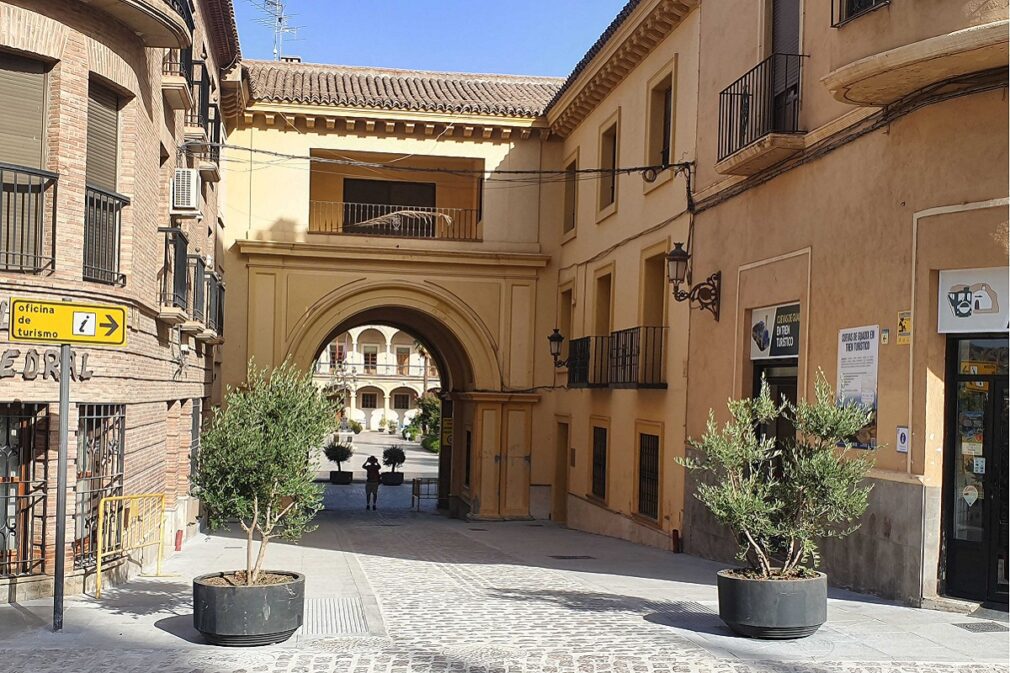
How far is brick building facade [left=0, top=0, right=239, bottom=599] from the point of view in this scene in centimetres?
1011

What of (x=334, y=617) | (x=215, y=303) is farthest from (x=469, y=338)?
(x=334, y=617)

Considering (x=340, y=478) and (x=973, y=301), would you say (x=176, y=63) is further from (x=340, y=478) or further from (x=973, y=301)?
(x=340, y=478)

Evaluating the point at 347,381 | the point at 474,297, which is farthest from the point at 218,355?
the point at 347,381

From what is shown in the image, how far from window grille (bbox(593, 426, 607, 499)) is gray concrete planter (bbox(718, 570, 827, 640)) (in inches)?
479

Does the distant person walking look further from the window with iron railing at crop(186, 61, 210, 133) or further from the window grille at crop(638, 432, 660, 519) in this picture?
the window with iron railing at crop(186, 61, 210, 133)

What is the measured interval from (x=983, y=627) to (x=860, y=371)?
2838 mm

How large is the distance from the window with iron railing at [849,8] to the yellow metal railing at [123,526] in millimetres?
8628

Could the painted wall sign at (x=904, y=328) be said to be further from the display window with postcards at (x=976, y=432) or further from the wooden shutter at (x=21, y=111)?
the wooden shutter at (x=21, y=111)

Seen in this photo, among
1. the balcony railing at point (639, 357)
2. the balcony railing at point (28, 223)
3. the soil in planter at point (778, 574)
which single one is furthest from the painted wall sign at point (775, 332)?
the balcony railing at point (28, 223)

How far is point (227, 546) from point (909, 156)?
1156 centimetres

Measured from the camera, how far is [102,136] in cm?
1127

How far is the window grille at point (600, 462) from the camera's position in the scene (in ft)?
67.9

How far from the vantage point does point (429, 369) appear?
250 ft

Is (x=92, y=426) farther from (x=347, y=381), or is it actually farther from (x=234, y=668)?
(x=347, y=381)
